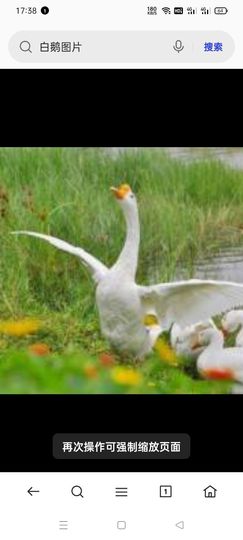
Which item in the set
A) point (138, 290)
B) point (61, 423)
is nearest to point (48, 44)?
point (138, 290)

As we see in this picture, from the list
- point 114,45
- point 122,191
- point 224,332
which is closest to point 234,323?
point 224,332

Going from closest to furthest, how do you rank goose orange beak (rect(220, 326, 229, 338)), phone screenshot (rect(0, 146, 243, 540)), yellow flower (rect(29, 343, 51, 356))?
phone screenshot (rect(0, 146, 243, 540)), yellow flower (rect(29, 343, 51, 356)), goose orange beak (rect(220, 326, 229, 338))

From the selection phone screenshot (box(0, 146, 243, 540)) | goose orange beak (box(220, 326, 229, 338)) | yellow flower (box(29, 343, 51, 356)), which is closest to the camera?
phone screenshot (box(0, 146, 243, 540))

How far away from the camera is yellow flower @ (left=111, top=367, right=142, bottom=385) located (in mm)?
2113

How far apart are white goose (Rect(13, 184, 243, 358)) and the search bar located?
269 millimetres

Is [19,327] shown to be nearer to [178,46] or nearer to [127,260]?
[127,260]

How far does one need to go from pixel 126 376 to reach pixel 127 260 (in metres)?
0.22

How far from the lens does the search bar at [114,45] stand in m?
2.04

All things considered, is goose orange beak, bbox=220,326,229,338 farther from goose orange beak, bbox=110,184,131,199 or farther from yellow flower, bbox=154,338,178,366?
goose orange beak, bbox=110,184,131,199

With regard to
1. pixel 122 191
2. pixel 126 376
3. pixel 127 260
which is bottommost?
pixel 126 376

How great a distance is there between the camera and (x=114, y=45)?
80.6 inches

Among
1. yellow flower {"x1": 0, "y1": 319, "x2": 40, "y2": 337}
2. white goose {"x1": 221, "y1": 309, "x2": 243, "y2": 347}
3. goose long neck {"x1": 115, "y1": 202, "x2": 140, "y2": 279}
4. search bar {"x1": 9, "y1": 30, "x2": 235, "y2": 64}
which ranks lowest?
yellow flower {"x1": 0, "y1": 319, "x2": 40, "y2": 337}
